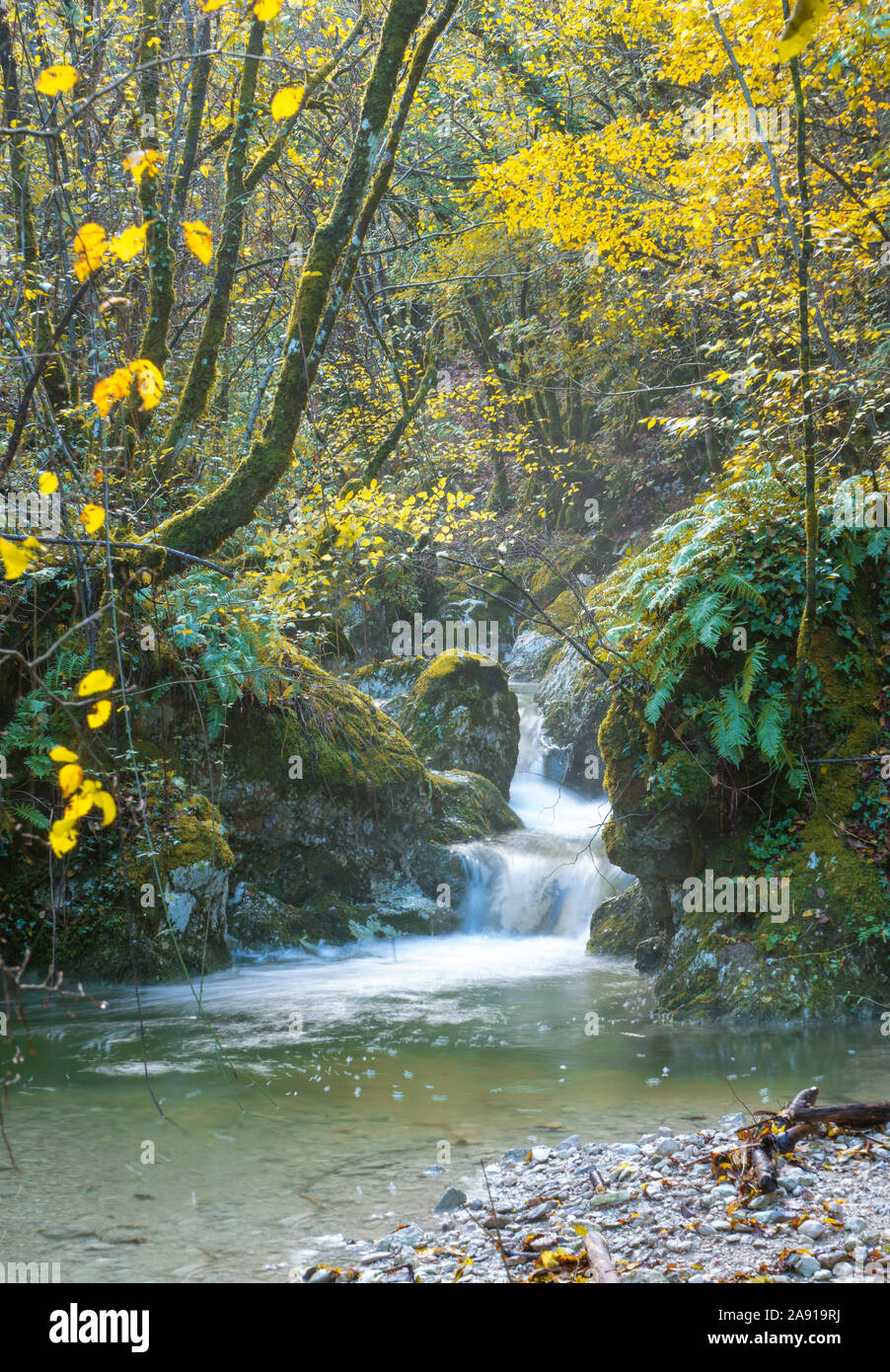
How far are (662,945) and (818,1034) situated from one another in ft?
8.06

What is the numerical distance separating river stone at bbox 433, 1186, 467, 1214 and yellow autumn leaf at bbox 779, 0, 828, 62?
423 cm

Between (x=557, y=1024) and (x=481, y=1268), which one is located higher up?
(x=481, y=1268)

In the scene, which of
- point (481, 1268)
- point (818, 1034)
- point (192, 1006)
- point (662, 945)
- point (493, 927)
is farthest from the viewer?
point (493, 927)

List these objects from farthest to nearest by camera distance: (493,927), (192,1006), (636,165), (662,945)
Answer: (636,165) < (493,927) < (662,945) < (192,1006)

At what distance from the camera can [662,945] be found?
8.84 meters

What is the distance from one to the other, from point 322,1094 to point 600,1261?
10.2ft

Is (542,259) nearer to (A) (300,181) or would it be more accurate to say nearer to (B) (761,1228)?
(A) (300,181)

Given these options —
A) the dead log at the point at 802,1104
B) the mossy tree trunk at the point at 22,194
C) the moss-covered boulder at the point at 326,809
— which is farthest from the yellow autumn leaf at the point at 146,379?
the moss-covered boulder at the point at 326,809

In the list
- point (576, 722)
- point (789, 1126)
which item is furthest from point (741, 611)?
point (576, 722)

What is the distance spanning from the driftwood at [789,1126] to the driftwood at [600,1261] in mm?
846

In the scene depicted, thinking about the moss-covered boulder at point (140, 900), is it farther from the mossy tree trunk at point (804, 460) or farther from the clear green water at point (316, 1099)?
the mossy tree trunk at point (804, 460)

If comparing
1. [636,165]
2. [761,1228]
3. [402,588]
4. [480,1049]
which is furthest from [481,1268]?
[402,588]

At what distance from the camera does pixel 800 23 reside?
5.37ft

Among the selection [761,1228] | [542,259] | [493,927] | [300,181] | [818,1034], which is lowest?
[493,927]
